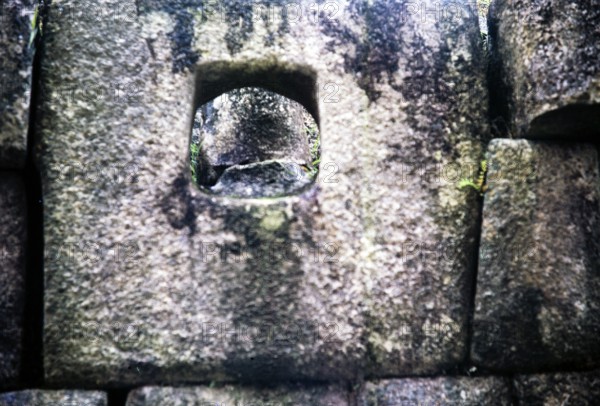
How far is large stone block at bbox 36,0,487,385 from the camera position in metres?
1.44

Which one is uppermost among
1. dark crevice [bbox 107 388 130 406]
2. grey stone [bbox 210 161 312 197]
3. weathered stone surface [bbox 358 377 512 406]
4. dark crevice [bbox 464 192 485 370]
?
grey stone [bbox 210 161 312 197]

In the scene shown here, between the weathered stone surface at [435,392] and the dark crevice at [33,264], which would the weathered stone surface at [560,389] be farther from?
the dark crevice at [33,264]

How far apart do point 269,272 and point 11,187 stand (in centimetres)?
82

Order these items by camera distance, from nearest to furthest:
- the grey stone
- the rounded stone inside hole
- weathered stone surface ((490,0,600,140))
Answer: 1. weathered stone surface ((490,0,600,140))
2. the grey stone
3. the rounded stone inside hole

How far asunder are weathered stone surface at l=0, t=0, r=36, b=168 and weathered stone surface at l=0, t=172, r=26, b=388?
0.30 feet

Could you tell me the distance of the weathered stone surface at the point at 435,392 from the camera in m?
1.49

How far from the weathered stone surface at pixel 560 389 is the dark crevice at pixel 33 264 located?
1469 mm

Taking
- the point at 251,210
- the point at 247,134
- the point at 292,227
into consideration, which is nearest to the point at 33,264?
the point at 251,210

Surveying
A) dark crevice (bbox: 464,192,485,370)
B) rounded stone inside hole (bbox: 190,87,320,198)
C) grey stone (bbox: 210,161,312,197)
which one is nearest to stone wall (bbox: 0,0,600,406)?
dark crevice (bbox: 464,192,485,370)

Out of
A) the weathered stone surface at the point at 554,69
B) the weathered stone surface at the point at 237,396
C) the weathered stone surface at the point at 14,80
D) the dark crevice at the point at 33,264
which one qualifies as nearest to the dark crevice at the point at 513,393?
the weathered stone surface at the point at 237,396

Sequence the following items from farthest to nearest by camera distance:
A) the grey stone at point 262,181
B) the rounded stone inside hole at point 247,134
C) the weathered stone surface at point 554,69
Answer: the rounded stone inside hole at point 247,134
the grey stone at point 262,181
the weathered stone surface at point 554,69

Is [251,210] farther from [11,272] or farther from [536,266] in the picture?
[536,266]

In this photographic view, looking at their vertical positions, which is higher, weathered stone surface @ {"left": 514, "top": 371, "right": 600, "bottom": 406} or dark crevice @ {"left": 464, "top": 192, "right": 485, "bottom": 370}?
dark crevice @ {"left": 464, "top": 192, "right": 485, "bottom": 370}

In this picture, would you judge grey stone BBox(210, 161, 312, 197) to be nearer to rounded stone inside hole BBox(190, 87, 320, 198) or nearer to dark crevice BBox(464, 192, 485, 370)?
rounded stone inside hole BBox(190, 87, 320, 198)
